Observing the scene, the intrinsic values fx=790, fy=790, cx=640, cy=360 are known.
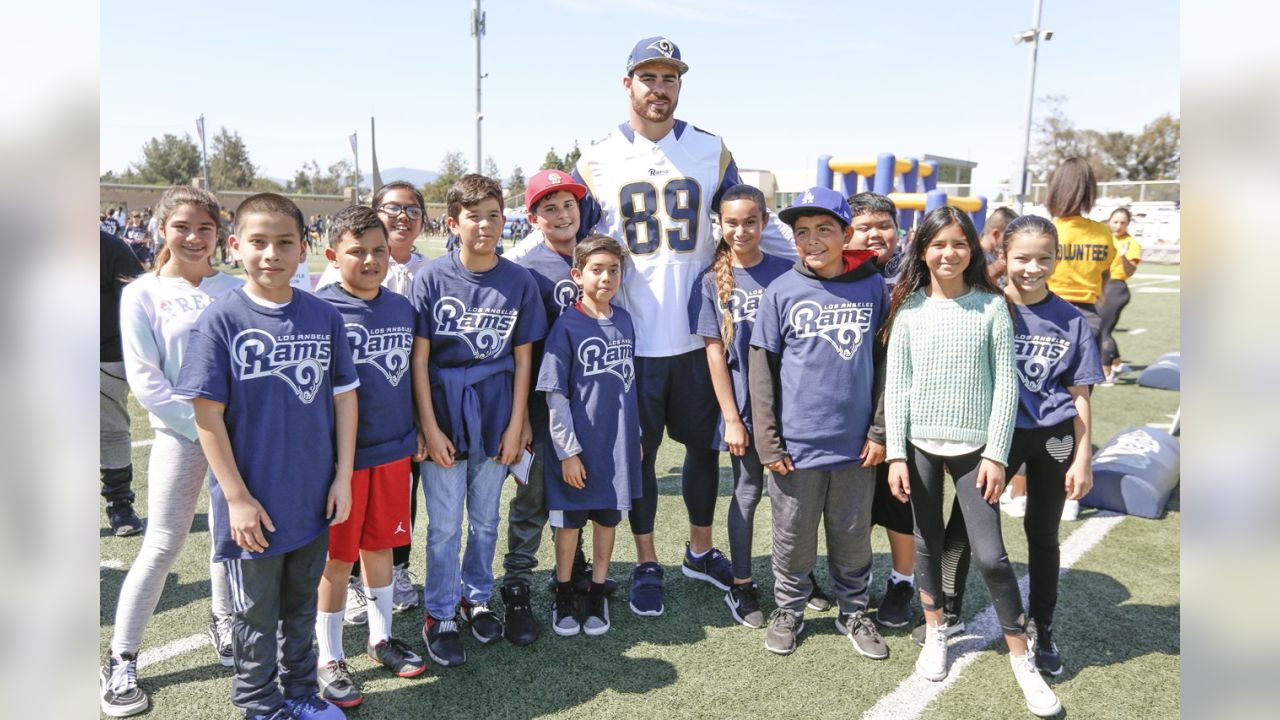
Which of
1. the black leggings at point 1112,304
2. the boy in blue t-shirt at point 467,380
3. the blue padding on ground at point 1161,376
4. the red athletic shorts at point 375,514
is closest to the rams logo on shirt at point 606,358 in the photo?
the boy in blue t-shirt at point 467,380

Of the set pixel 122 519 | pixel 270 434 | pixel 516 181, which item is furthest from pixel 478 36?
pixel 516 181

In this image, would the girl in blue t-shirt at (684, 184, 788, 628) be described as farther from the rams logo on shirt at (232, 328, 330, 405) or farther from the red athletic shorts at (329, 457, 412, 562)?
the rams logo on shirt at (232, 328, 330, 405)

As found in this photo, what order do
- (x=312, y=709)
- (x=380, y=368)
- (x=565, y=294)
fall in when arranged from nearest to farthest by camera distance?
1. (x=312, y=709)
2. (x=380, y=368)
3. (x=565, y=294)

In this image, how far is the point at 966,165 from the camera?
5856 centimetres

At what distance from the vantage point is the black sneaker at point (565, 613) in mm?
3508

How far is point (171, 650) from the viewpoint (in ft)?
10.9

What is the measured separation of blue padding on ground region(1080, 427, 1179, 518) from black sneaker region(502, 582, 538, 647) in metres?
3.71

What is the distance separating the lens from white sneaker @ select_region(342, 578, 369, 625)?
3619 mm

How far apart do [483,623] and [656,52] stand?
2.69 m

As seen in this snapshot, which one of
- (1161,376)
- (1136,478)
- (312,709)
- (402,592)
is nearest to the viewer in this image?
(312,709)

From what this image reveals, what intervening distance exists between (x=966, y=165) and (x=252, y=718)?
63.4 m

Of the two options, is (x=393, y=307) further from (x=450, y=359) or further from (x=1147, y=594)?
→ (x=1147, y=594)

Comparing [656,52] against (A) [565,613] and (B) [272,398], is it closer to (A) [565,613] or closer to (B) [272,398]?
(B) [272,398]
